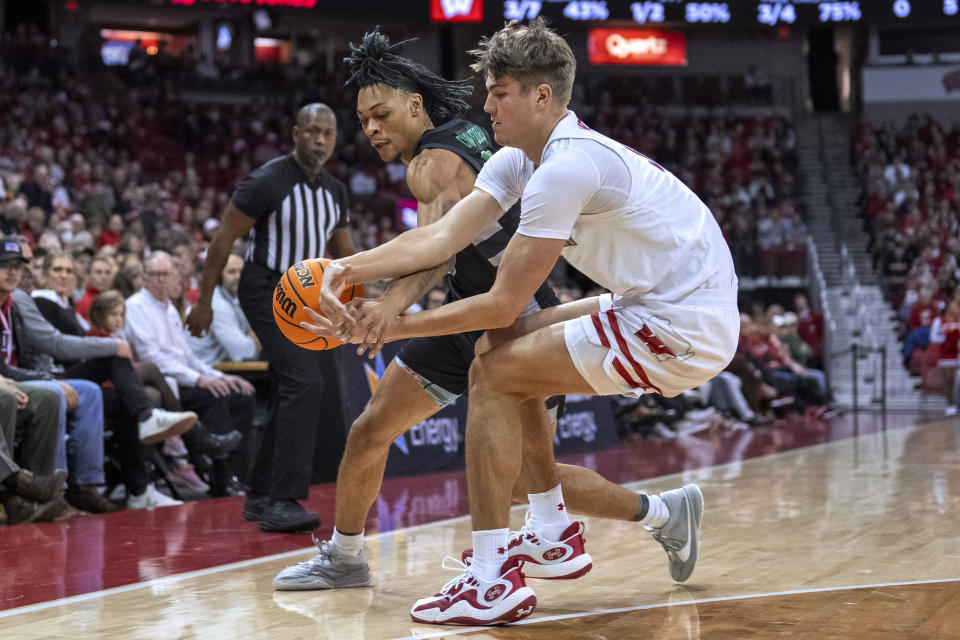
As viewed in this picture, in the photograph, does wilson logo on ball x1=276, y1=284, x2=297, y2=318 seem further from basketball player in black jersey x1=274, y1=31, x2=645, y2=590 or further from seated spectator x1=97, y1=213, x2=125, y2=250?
seated spectator x1=97, y1=213, x2=125, y2=250

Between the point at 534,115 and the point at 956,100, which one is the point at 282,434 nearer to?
the point at 534,115

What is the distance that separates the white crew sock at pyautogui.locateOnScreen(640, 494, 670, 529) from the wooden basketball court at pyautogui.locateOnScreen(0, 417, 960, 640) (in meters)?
0.22

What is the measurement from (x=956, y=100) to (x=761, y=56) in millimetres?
4246

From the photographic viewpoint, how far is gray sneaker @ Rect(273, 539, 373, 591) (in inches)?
159

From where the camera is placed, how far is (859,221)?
2169 cm

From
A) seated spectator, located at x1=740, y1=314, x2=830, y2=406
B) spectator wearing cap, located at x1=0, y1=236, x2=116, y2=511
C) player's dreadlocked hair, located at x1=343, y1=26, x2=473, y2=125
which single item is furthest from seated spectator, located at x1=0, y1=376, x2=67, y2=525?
seated spectator, located at x1=740, y1=314, x2=830, y2=406

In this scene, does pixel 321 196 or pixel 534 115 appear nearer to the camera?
pixel 534 115

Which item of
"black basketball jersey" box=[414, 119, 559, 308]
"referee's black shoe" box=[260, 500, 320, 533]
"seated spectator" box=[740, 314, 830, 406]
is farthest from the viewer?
"seated spectator" box=[740, 314, 830, 406]

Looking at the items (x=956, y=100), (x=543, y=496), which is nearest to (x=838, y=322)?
(x=956, y=100)

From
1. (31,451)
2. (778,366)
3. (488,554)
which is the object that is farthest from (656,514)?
(778,366)

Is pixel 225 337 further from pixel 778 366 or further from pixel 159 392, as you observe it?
pixel 778 366

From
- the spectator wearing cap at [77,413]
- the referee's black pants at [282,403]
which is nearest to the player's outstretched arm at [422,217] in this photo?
the referee's black pants at [282,403]

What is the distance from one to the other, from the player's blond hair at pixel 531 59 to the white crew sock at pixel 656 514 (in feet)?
4.78

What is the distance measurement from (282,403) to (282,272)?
0.65 metres
